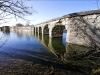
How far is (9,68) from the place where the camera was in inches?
156

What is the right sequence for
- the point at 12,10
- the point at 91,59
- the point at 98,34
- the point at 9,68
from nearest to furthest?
the point at 12,10 < the point at 9,68 < the point at 91,59 < the point at 98,34

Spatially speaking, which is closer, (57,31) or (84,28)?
(84,28)

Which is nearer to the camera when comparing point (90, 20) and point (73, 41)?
point (90, 20)

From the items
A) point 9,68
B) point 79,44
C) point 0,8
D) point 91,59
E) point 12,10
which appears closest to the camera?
point 0,8

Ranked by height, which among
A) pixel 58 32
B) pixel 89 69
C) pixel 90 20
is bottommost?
pixel 89 69

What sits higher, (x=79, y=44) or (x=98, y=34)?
(x=98, y=34)

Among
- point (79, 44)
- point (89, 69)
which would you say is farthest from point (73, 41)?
point (89, 69)

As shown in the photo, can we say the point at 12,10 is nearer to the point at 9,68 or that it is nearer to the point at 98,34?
the point at 9,68

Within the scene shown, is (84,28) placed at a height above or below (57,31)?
above

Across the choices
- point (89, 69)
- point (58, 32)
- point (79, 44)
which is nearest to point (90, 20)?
point (79, 44)

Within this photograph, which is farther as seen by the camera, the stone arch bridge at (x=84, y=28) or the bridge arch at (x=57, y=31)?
the bridge arch at (x=57, y=31)

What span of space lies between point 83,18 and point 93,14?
80 cm

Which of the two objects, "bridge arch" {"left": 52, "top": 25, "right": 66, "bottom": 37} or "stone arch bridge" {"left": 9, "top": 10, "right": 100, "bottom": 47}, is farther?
"bridge arch" {"left": 52, "top": 25, "right": 66, "bottom": 37}

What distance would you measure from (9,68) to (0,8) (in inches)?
90.4
